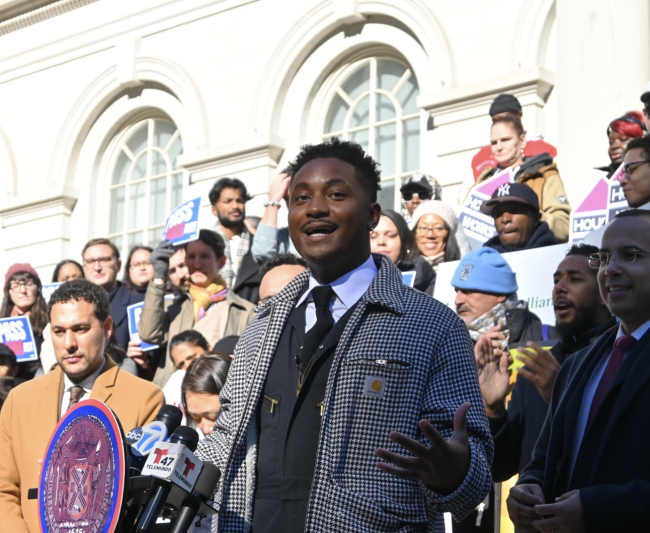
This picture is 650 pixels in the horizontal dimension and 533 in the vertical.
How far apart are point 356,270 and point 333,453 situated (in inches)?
23.8

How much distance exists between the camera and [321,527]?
2.91 metres

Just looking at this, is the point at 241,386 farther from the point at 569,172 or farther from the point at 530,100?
the point at 530,100

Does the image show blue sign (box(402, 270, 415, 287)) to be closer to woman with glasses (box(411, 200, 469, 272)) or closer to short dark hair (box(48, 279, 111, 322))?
woman with glasses (box(411, 200, 469, 272))

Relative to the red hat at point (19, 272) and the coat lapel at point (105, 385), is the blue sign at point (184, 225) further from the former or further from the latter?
the coat lapel at point (105, 385)

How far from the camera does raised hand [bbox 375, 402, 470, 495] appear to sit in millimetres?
2713

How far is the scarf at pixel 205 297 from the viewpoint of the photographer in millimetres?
7898

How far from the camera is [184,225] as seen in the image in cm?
816

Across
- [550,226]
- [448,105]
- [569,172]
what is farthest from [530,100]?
[550,226]

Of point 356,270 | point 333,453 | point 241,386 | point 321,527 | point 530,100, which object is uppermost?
point 530,100

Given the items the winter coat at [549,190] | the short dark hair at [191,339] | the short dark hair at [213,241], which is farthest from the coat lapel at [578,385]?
the short dark hair at [213,241]

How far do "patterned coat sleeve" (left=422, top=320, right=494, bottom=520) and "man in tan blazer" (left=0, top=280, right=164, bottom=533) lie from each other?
187cm

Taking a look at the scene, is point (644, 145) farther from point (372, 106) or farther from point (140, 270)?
point (372, 106)

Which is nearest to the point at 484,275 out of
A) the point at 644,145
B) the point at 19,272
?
the point at 644,145

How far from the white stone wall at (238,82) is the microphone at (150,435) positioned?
6857 mm
